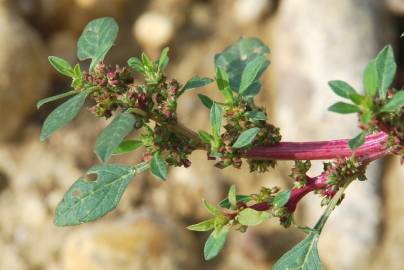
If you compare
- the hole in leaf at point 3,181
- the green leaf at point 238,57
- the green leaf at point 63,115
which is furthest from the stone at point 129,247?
the green leaf at point 63,115

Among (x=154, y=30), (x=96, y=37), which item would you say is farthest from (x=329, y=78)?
(x=96, y=37)

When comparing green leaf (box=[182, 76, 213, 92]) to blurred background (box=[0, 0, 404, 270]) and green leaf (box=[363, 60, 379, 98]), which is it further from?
blurred background (box=[0, 0, 404, 270])

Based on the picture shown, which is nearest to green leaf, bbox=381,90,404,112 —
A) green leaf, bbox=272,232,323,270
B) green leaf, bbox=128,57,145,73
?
green leaf, bbox=272,232,323,270

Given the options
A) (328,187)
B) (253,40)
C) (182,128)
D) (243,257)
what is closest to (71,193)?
(182,128)

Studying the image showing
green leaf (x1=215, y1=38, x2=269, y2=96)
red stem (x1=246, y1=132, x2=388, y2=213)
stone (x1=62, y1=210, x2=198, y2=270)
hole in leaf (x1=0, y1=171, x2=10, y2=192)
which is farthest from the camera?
hole in leaf (x1=0, y1=171, x2=10, y2=192)

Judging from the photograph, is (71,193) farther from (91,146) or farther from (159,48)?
(159,48)

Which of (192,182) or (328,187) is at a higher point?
(328,187)
